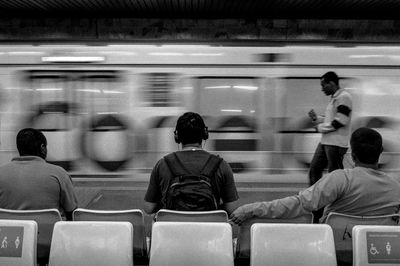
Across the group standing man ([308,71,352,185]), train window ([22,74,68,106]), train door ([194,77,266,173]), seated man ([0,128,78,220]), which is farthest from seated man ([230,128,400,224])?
train window ([22,74,68,106])

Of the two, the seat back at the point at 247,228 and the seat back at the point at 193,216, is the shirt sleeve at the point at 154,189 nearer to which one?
the seat back at the point at 193,216

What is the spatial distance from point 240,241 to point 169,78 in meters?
3.89

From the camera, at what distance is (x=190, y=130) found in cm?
336

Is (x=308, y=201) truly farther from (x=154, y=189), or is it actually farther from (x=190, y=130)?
(x=154, y=189)

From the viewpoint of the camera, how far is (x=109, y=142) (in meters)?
6.76

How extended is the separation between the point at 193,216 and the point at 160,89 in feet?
12.7

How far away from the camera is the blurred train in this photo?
21.9 feet

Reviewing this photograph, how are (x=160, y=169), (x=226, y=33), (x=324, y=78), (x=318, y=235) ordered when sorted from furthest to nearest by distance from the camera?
(x=226, y=33), (x=324, y=78), (x=160, y=169), (x=318, y=235)

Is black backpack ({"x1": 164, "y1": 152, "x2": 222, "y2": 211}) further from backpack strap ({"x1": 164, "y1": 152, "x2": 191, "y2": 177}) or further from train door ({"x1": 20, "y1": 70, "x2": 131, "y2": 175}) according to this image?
train door ({"x1": 20, "y1": 70, "x2": 131, "y2": 175})

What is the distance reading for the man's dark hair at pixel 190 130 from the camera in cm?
337

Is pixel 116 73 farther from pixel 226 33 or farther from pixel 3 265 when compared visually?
pixel 226 33

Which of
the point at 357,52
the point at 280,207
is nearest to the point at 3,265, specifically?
the point at 280,207

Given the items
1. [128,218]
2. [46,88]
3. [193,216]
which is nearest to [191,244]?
[193,216]

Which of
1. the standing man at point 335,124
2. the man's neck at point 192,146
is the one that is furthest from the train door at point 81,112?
the man's neck at point 192,146
